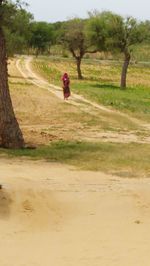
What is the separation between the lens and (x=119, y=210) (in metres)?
9.56

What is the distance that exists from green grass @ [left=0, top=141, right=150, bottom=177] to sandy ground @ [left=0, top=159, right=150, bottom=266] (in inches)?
34.0

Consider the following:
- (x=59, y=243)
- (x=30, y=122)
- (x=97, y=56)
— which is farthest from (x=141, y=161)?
(x=97, y=56)

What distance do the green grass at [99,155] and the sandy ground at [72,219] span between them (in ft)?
2.84

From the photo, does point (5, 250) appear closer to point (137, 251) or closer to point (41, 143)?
point (137, 251)

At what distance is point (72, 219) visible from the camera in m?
8.99

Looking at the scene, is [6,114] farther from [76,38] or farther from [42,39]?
[42,39]

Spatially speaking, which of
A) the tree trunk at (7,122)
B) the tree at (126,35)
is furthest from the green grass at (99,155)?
the tree at (126,35)

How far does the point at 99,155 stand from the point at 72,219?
17.1 feet

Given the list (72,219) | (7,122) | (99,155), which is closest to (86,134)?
(7,122)

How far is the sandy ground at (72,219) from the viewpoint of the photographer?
7.43m

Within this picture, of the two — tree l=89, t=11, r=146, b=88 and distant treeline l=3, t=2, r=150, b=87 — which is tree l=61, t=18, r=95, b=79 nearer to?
distant treeline l=3, t=2, r=150, b=87

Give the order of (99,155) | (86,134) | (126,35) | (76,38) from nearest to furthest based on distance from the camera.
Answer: (99,155), (86,134), (126,35), (76,38)

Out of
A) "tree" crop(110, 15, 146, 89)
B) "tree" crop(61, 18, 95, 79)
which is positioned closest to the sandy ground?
"tree" crop(110, 15, 146, 89)

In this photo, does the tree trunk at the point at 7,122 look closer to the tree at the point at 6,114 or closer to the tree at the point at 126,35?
the tree at the point at 6,114
